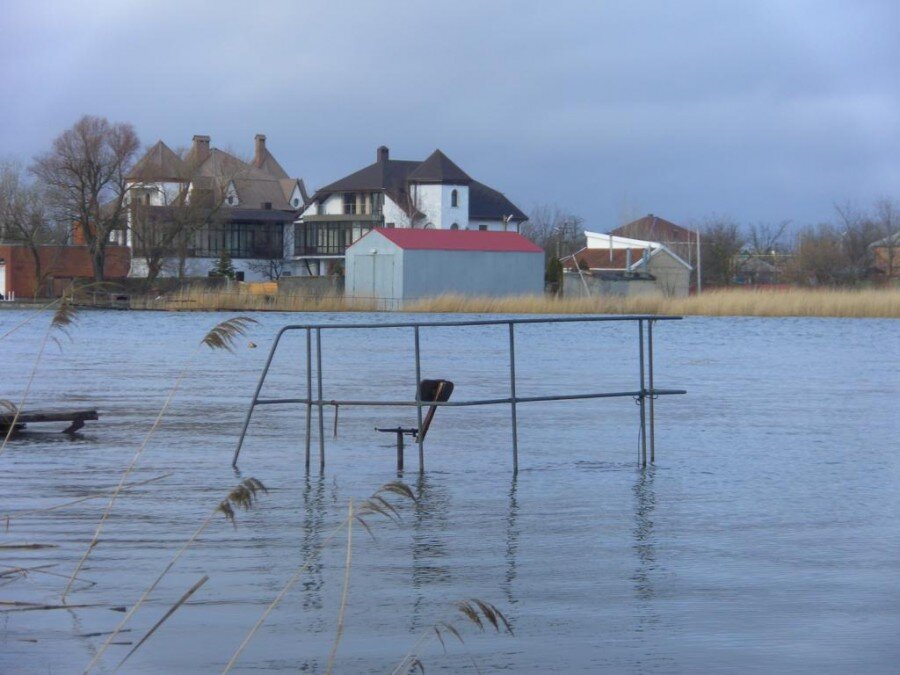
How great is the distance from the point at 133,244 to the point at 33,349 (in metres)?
51.2

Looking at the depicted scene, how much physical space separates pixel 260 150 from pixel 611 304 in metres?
78.5

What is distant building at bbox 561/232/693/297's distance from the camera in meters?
88.9

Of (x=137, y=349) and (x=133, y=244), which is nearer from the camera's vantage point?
(x=137, y=349)

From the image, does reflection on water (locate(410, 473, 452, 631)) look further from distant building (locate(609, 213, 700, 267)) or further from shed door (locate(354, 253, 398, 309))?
distant building (locate(609, 213, 700, 267))

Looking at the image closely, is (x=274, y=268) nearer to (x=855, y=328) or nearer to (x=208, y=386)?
(x=855, y=328)

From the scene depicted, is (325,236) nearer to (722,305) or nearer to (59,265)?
(59,265)

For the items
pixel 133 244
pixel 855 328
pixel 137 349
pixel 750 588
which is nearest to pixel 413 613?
pixel 750 588

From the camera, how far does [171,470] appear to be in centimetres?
1400

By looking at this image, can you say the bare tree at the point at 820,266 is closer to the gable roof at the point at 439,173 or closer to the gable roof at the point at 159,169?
the gable roof at the point at 439,173

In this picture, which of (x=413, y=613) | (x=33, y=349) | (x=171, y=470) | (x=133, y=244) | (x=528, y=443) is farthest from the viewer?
(x=133, y=244)

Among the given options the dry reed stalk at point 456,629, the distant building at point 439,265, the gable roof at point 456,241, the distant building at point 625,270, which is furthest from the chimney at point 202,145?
the dry reed stalk at point 456,629

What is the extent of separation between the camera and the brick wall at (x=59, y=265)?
83062 mm

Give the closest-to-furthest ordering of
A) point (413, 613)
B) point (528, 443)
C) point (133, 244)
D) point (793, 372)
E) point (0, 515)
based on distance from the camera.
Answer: point (413, 613), point (0, 515), point (528, 443), point (793, 372), point (133, 244)

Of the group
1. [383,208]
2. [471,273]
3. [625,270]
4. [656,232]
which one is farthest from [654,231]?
[471,273]
